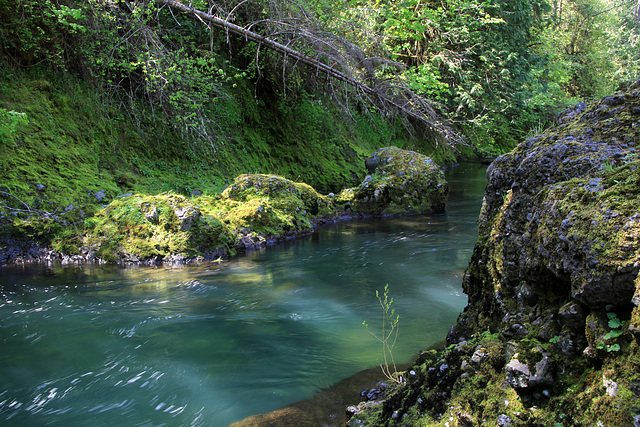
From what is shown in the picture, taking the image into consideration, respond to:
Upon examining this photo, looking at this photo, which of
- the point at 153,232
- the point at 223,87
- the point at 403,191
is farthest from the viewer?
the point at 223,87

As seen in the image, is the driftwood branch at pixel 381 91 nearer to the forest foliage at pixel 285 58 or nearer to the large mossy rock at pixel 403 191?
the forest foliage at pixel 285 58

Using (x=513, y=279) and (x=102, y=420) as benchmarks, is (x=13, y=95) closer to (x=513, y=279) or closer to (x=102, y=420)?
(x=102, y=420)

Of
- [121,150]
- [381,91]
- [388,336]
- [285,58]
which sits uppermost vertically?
[285,58]

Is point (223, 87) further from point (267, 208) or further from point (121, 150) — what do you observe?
point (267, 208)

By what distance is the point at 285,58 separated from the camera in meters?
10.2

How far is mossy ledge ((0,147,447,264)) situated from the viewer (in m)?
7.23

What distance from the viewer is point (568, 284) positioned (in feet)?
7.35

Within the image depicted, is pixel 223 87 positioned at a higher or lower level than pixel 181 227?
higher

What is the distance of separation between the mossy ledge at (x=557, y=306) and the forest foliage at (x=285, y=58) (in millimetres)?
1790

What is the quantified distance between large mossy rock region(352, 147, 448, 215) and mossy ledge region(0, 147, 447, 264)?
221 centimetres

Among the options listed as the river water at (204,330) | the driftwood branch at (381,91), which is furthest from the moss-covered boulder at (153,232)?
the driftwood branch at (381,91)

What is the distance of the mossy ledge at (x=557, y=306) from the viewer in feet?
5.79

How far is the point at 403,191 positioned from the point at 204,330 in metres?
7.84

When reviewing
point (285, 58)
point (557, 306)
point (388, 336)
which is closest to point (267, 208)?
point (285, 58)
